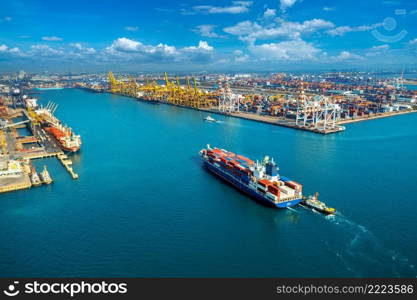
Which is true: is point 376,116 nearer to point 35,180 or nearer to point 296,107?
point 296,107

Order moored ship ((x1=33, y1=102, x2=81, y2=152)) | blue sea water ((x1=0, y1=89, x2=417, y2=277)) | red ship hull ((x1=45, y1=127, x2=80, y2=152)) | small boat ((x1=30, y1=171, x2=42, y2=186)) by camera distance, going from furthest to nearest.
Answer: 1. moored ship ((x1=33, y1=102, x2=81, y2=152))
2. red ship hull ((x1=45, y1=127, x2=80, y2=152))
3. small boat ((x1=30, y1=171, x2=42, y2=186))
4. blue sea water ((x1=0, y1=89, x2=417, y2=277))

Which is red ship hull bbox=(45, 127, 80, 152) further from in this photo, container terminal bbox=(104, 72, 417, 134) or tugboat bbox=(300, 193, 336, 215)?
container terminal bbox=(104, 72, 417, 134)

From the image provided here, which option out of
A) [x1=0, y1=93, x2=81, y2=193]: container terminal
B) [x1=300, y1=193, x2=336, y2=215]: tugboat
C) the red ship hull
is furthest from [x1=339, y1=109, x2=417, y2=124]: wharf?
[x1=0, y1=93, x2=81, y2=193]: container terminal

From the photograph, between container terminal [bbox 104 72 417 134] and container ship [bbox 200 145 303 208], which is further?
container terminal [bbox 104 72 417 134]

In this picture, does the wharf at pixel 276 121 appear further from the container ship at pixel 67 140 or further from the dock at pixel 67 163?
the dock at pixel 67 163

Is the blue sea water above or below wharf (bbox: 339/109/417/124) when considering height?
below

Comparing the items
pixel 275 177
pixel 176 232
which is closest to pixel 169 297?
pixel 176 232

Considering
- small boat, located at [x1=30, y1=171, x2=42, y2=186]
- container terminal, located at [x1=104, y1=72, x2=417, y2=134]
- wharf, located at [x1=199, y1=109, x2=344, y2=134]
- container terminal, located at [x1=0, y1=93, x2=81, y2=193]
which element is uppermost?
container terminal, located at [x1=104, y1=72, x2=417, y2=134]

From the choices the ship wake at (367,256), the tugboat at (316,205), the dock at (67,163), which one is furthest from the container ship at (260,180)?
the dock at (67,163)
